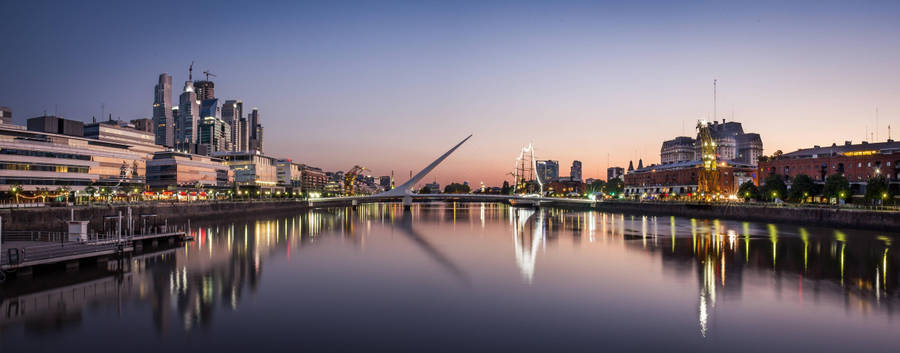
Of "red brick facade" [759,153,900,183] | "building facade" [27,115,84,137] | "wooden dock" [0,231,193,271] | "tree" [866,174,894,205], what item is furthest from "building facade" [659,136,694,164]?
"wooden dock" [0,231,193,271]

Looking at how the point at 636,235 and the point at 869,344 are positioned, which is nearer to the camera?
the point at 869,344

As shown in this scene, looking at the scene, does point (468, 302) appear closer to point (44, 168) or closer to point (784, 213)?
point (784, 213)

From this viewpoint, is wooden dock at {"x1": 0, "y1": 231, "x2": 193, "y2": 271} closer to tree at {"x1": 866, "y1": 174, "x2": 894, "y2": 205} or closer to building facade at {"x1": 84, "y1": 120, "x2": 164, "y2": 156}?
tree at {"x1": 866, "y1": 174, "x2": 894, "y2": 205}

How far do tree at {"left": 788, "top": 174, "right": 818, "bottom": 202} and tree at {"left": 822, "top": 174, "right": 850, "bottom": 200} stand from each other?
126 inches

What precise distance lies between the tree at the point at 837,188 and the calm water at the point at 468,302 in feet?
90.2

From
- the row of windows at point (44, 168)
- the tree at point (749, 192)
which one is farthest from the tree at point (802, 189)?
the row of windows at point (44, 168)

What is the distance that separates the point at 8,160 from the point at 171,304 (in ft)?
156

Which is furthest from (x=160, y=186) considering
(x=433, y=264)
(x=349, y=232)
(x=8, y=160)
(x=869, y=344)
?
(x=869, y=344)

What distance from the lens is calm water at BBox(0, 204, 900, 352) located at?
1177 centimetres

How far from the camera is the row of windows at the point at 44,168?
160 feet

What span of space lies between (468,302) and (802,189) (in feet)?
181

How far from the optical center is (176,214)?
45875mm

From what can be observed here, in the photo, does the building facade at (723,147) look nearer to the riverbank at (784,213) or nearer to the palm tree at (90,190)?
the riverbank at (784,213)

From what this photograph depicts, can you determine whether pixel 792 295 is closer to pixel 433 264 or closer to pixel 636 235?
pixel 433 264
